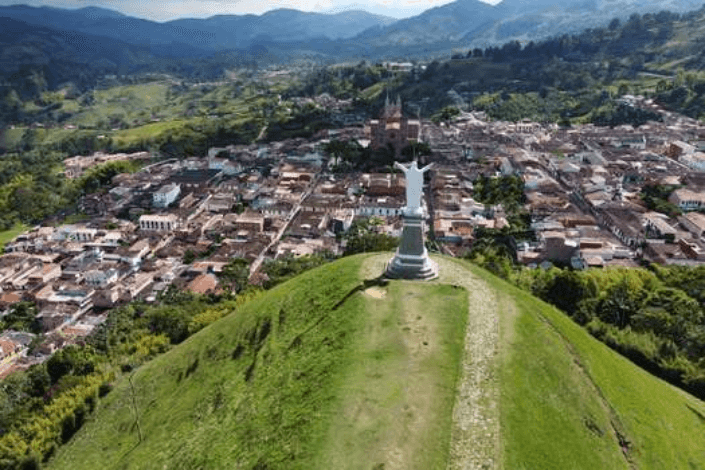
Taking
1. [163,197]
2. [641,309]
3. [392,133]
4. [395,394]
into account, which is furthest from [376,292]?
[392,133]

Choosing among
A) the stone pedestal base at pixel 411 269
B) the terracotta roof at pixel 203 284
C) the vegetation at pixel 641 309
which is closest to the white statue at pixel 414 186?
the stone pedestal base at pixel 411 269

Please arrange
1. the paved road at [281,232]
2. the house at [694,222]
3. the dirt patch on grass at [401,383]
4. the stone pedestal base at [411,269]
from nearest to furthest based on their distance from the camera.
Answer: the dirt patch on grass at [401,383], the stone pedestal base at [411,269], the paved road at [281,232], the house at [694,222]

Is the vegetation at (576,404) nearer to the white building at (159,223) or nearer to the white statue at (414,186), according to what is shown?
the white statue at (414,186)

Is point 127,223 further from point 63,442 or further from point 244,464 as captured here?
point 244,464

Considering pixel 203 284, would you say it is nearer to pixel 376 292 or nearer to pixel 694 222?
pixel 376 292

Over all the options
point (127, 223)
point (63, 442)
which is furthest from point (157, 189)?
point (63, 442)

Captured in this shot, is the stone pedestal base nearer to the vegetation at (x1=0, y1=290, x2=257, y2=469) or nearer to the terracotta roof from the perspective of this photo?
the vegetation at (x1=0, y1=290, x2=257, y2=469)
